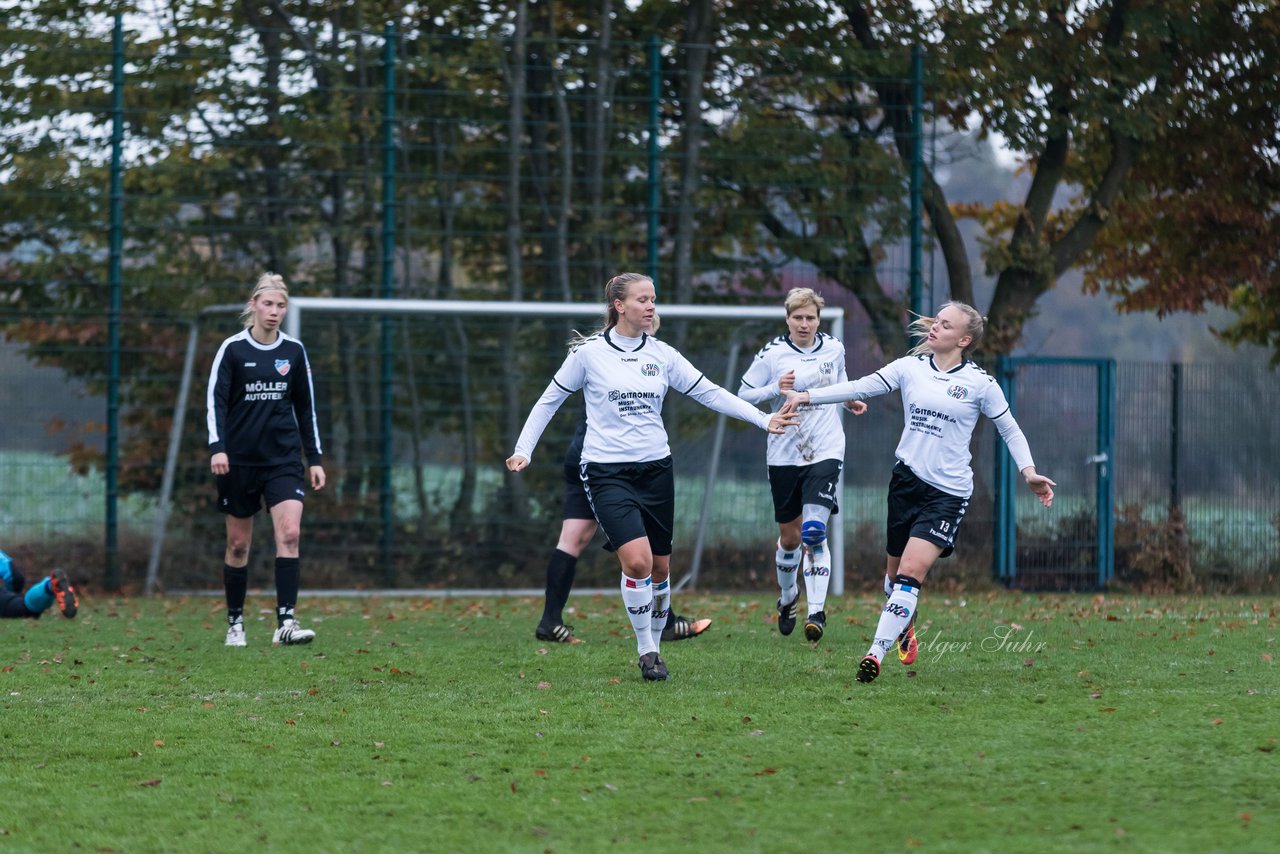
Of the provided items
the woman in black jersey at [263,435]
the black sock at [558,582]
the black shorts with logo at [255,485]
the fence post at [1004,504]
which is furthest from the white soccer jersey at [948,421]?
the fence post at [1004,504]

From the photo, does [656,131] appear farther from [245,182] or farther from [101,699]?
[101,699]

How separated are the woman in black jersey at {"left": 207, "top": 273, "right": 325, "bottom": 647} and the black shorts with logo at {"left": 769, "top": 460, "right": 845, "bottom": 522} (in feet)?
8.80

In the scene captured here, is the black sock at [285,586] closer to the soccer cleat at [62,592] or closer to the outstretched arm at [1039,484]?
the soccer cleat at [62,592]

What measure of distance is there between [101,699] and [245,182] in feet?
24.2

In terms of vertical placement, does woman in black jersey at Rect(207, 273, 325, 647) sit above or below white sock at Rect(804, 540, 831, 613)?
above

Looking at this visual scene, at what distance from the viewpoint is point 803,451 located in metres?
9.55

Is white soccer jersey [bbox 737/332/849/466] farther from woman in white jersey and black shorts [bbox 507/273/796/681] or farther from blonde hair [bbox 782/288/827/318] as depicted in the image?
woman in white jersey and black shorts [bbox 507/273/796/681]

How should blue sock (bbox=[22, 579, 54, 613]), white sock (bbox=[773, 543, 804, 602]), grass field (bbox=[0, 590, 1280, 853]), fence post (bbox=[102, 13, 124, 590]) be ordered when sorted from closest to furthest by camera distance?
grass field (bbox=[0, 590, 1280, 853]) < white sock (bbox=[773, 543, 804, 602]) < blue sock (bbox=[22, 579, 54, 613]) < fence post (bbox=[102, 13, 124, 590])

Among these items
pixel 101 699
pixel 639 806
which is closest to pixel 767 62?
pixel 101 699

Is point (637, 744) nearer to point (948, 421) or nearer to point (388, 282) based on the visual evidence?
point (948, 421)

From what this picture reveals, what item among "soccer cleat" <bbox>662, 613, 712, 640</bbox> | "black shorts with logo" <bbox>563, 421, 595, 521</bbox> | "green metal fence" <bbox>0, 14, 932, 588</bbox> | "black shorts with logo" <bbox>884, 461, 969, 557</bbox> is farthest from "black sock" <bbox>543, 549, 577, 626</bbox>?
"green metal fence" <bbox>0, 14, 932, 588</bbox>

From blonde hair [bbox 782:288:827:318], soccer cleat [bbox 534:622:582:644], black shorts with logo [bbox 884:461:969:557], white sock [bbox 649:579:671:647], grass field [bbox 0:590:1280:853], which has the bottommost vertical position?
soccer cleat [bbox 534:622:582:644]

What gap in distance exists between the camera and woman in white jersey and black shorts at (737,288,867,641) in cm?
939

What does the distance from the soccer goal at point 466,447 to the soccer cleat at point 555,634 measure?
411 centimetres
